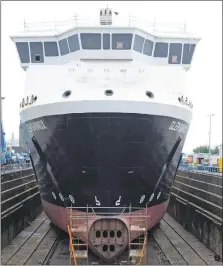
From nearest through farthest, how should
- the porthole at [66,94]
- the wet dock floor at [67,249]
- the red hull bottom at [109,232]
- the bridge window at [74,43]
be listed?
the red hull bottom at [109,232]
the porthole at [66,94]
the bridge window at [74,43]
the wet dock floor at [67,249]

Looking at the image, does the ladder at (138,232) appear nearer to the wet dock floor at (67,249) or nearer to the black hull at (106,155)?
the black hull at (106,155)

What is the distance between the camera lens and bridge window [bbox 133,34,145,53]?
53.4 feet

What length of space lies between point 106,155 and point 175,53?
628cm

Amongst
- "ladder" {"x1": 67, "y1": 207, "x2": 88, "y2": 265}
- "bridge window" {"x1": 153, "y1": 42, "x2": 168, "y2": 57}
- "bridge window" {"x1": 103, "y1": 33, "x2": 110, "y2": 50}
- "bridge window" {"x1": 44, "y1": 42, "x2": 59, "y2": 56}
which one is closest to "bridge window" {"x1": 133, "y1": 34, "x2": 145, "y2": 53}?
"bridge window" {"x1": 153, "y1": 42, "x2": 168, "y2": 57}

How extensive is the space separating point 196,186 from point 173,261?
7.80 m

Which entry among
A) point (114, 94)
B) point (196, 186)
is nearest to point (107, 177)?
point (114, 94)

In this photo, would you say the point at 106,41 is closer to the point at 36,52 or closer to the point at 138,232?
the point at 36,52

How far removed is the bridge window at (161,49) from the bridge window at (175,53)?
23 centimetres

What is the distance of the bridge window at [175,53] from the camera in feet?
56.7

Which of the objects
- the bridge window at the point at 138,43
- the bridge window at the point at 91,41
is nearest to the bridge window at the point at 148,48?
the bridge window at the point at 138,43

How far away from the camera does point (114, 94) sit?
1346cm

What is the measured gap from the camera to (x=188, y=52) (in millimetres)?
17641

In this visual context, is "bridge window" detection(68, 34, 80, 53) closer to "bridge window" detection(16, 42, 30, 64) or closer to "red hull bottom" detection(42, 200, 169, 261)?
"bridge window" detection(16, 42, 30, 64)

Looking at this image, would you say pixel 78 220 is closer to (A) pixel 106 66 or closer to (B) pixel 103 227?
(B) pixel 103 227
